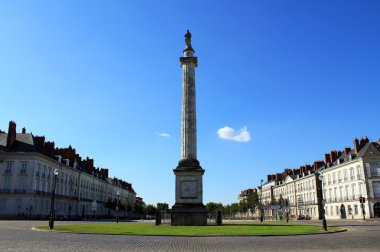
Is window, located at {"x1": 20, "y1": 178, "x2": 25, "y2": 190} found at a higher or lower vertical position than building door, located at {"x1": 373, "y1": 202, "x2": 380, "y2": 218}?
higher

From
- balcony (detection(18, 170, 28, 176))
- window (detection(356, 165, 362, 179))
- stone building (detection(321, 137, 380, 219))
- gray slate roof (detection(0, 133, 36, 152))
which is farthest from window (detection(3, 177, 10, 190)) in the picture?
window (detection(356, 165, 362, 179))

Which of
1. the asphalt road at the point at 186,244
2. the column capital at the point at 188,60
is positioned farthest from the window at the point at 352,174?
the asphalt road at the point at 186,244

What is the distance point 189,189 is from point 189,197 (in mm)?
719

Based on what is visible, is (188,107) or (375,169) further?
(375,169)

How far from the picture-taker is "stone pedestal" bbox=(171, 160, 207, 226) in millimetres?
31562

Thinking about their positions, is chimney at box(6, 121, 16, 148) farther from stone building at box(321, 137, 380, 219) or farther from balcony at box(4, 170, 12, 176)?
stone building at box(321, 137, 380, 219)

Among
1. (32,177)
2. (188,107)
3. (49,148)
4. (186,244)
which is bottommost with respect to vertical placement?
(186,244)

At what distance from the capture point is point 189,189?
32438 mm

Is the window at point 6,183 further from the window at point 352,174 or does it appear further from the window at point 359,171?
the window at point 352,174

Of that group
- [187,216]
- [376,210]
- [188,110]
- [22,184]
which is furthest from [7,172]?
[376,210]

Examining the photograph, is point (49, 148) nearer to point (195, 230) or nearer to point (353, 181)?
point (195, 230)

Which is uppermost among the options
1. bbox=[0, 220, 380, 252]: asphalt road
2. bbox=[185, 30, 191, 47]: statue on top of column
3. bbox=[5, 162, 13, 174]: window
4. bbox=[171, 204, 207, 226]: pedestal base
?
bbox=[185, 30, 191, 47]: statue on top of column

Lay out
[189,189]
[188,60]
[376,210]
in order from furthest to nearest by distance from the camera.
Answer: [376,210]
[188,60]
[189,189]

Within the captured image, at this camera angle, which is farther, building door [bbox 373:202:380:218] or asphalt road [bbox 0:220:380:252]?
building door [bbox 373:202:380:218]
